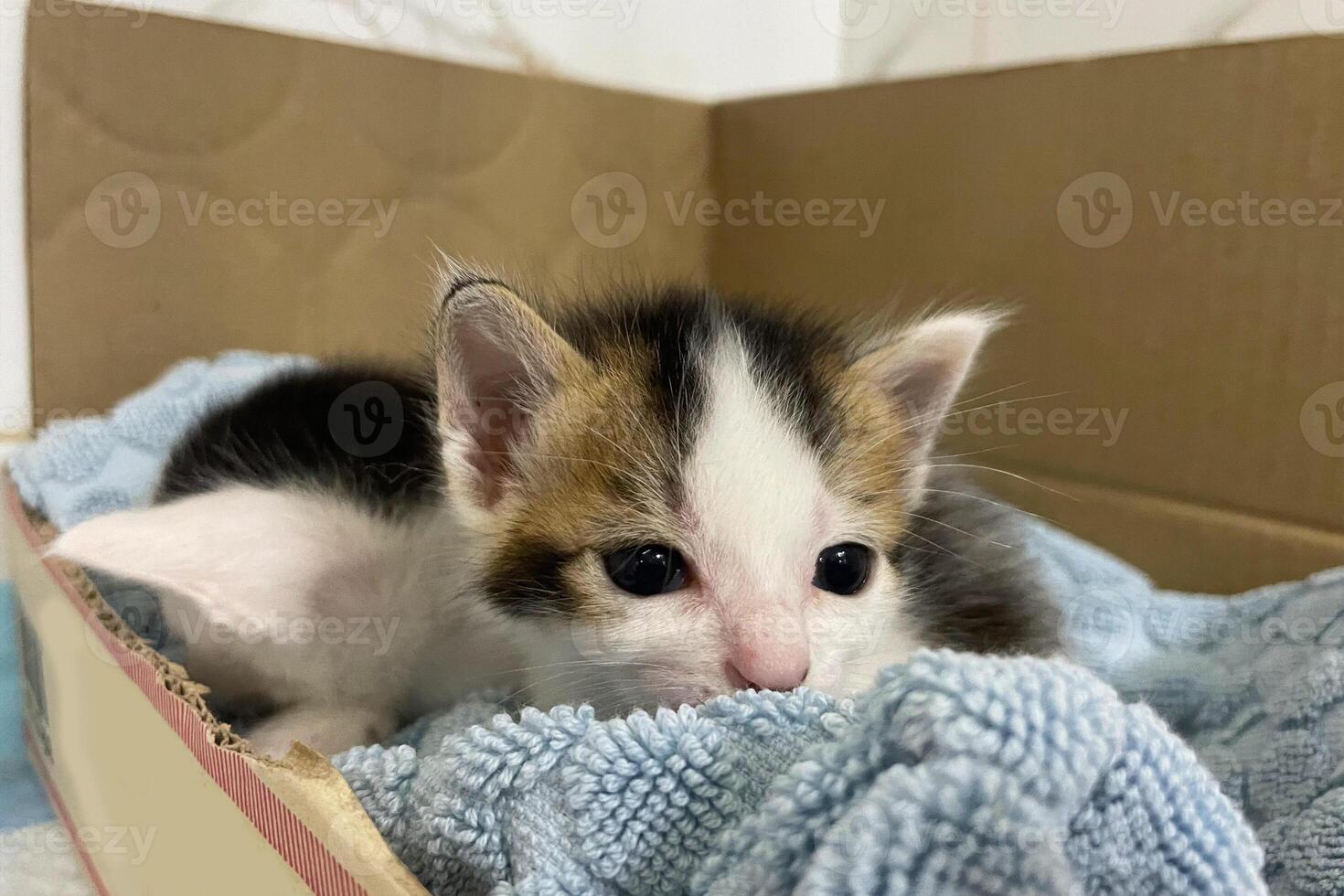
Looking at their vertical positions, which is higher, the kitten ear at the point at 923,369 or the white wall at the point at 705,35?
the white wall at the point at 705,35

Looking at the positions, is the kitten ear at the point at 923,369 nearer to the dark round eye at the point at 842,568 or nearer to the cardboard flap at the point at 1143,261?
the dark round eye at the point at 842,568

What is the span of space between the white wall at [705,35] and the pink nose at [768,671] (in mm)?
1189

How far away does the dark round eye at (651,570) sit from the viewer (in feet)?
2.66

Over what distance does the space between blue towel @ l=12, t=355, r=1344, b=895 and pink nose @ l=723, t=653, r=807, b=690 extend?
0.08 metres

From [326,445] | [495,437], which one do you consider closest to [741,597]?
[495,437]

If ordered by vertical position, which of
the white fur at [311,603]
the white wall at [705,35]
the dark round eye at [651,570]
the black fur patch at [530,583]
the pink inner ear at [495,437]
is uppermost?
the white wall at [705,35]

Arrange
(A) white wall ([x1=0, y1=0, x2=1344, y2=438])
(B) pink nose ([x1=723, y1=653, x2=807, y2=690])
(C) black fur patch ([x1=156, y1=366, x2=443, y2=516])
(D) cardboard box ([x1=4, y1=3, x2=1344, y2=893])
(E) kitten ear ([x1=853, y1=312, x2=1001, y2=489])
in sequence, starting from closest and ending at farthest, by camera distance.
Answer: (B) pink nose ([x1=723, y1=653, x2=807, y2=690]), (E) kitten ear ([x1=853, y1=312, x2=1001, y2=489]), (C) black fur patch ([x1=156, y1=366, x2=443, y2=516]), (D) cardboard box ([x1=4, y1=3, x2=1344, y2=893]), (A) white wall ([x1=0, y1=0, x2=1344, y2=438])

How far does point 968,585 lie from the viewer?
105 centimetres

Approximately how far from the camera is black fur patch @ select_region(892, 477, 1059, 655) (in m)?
1.01

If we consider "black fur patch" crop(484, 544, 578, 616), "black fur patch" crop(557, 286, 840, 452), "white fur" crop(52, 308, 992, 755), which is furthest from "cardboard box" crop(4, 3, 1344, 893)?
"black fur patch" crop(484, 544, 578, 616)

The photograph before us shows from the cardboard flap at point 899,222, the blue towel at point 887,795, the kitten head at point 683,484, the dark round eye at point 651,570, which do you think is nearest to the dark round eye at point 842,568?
the kitten head at point 683,484

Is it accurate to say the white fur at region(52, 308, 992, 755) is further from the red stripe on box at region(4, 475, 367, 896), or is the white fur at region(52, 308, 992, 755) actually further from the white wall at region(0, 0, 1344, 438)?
the white wall at region(0, 0, 1344, 438)

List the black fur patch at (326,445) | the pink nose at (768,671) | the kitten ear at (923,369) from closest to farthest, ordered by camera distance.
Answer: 1. the pink nose at (768,671)
2. the kitten ear at (923,369)
3. the black fur patch at (326,445)

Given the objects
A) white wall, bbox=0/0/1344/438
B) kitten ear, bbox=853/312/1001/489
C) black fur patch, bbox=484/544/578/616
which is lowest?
black fur patch, bbox=484/544/578/616
